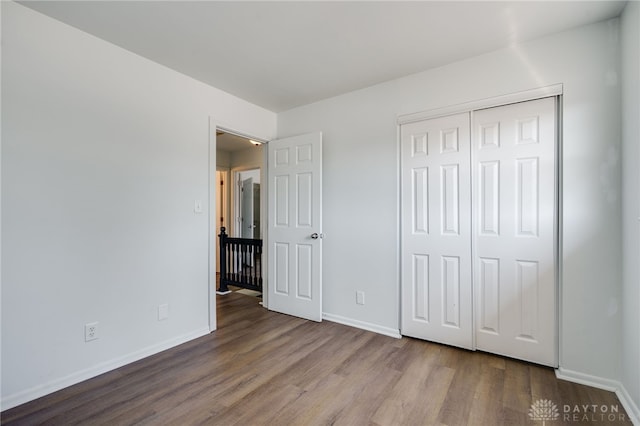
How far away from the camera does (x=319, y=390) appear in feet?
6.30

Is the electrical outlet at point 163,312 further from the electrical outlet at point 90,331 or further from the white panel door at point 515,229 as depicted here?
the white panel door at point 515,229

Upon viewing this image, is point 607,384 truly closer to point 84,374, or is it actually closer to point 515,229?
point 515,229

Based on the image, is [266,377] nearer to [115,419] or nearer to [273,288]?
[115,419]

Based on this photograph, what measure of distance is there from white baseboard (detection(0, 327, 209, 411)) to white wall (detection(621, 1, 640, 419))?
3194 millimetres

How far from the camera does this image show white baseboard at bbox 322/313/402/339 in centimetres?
278

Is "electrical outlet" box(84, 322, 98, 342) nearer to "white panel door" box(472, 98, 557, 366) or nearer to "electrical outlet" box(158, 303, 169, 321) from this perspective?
"electrical outlet" box(158, 303, 169, 321)

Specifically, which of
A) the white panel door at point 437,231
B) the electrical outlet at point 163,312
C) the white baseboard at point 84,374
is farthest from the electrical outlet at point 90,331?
the white panel door at point 437,231

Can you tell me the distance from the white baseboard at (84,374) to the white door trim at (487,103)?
9.47 ft

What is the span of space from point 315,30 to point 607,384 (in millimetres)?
3088

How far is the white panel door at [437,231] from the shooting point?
2.45 metres

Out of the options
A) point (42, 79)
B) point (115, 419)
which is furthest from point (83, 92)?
point (115, 419)

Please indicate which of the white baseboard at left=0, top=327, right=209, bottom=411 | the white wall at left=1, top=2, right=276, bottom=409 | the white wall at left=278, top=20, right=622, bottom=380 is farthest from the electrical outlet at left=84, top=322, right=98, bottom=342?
the white wall at left=278, top=20, right=622, bottom=380

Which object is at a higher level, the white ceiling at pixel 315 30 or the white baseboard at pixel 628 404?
the white ceiling at pixel 315 30

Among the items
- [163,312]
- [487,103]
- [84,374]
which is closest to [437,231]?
[487,103]
